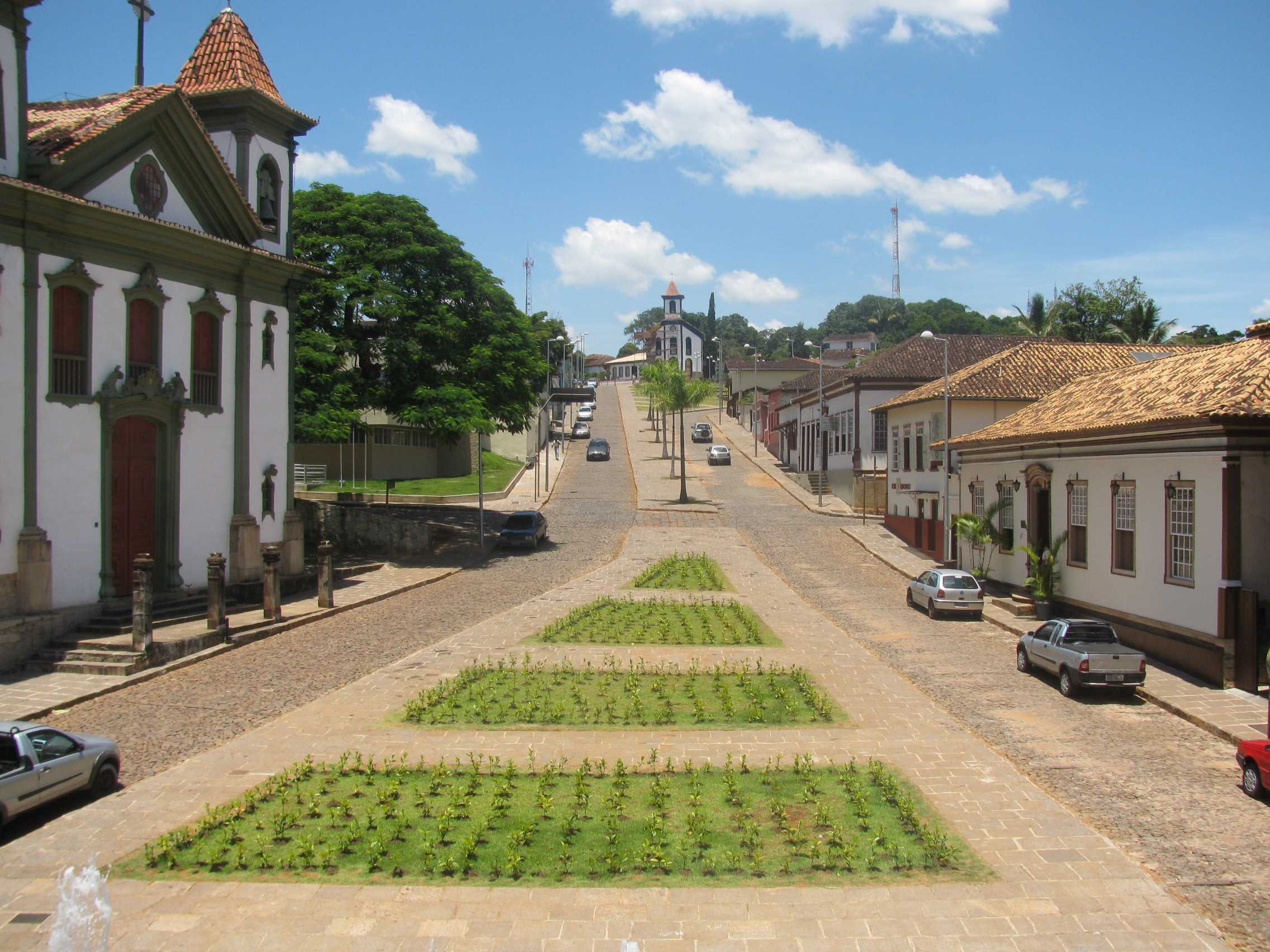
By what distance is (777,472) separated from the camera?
211 ft

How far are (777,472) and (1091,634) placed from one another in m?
46.8

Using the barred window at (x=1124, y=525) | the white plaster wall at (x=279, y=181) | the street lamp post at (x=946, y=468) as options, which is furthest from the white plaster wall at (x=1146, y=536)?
the white plaster wall at (x=279, y=181)

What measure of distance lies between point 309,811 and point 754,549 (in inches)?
1122

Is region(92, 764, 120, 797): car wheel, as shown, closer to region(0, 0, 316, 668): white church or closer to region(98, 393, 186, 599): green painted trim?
region(0, 0, 316, 668): white church

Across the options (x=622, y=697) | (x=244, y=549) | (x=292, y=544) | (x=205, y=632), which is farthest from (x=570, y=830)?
(x=292, y=544)

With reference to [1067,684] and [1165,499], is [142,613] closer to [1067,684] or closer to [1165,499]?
[1067,684]

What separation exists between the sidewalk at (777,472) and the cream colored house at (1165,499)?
19.5 m

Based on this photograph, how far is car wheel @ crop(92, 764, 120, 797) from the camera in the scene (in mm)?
11688

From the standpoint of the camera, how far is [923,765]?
41.6ft

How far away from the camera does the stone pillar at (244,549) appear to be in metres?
23.8

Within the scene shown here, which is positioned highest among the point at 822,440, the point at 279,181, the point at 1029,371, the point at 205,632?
the point at 279,181

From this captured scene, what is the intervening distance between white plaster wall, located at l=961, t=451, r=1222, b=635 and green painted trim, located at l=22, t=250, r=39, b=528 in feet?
73.1

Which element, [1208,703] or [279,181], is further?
[279,181]

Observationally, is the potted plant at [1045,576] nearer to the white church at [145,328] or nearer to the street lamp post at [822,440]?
the white church at [145,328]
